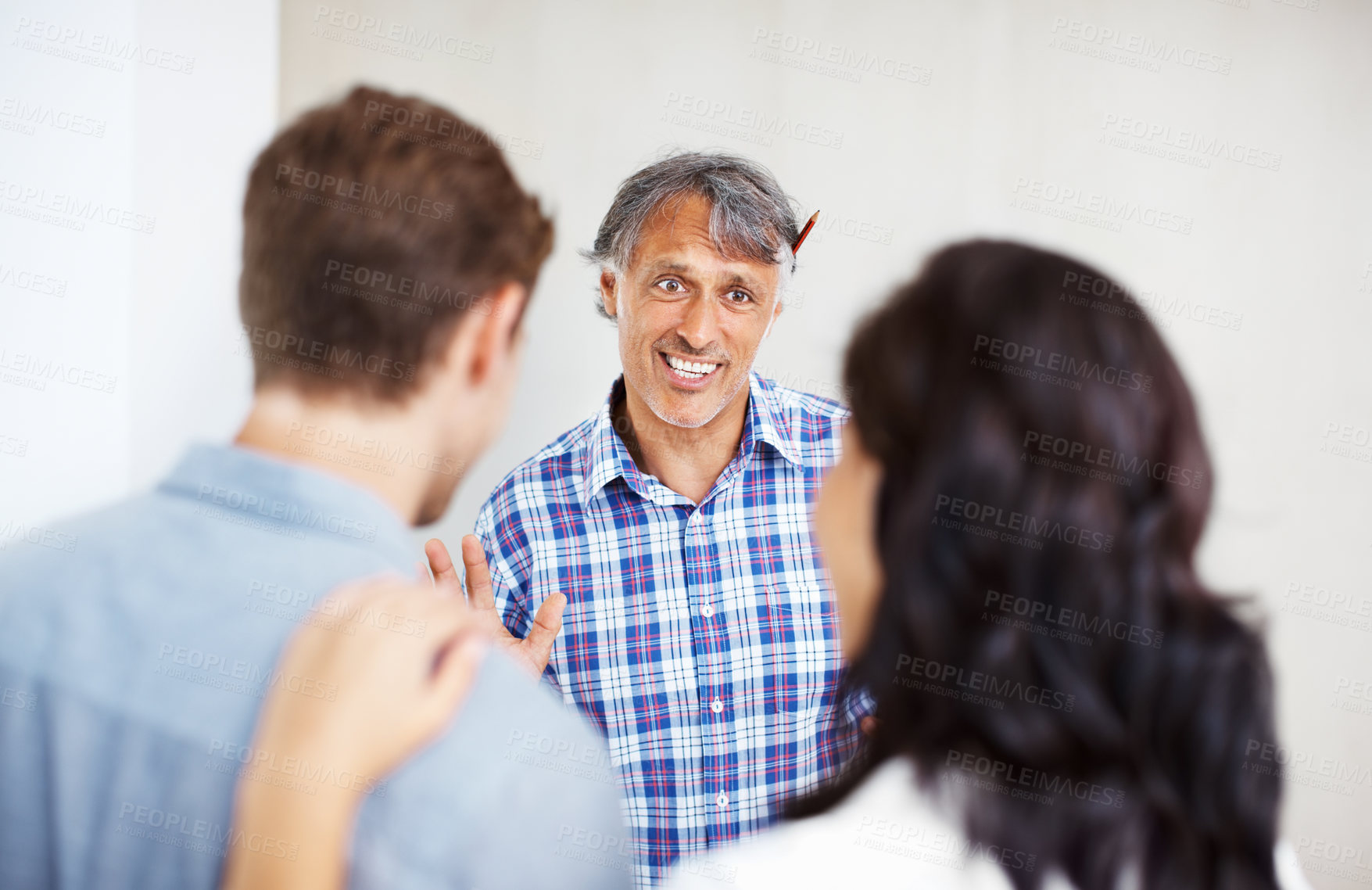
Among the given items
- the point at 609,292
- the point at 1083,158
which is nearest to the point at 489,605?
the point at 609,292

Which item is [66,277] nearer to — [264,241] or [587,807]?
[264,241]

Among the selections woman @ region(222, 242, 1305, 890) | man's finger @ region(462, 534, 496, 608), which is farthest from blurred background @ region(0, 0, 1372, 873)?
woman @ region(222, 242, 1305, 890)

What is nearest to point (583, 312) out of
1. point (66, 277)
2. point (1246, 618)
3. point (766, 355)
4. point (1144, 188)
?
point (766, 355)

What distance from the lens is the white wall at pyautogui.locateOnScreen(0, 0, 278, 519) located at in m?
1.23

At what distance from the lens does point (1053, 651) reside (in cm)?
80

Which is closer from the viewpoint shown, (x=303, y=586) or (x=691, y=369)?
(x=303, y=586)

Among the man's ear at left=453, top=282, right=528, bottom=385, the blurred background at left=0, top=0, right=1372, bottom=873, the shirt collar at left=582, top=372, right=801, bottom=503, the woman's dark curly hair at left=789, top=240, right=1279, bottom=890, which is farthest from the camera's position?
the blurred background at left=0, top=0, right=1372, bottom=873

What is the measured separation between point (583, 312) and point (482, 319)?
3.18ft

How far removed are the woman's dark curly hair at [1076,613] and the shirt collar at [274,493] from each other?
→ 1.78ft

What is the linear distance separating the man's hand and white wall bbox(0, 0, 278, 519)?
416mm

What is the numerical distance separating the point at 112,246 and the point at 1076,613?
141 centimetres

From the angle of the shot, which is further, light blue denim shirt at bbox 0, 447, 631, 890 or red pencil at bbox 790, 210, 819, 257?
red pencil at bbox 790, 210, 819, 257

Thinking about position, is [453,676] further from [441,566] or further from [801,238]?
[801,238]

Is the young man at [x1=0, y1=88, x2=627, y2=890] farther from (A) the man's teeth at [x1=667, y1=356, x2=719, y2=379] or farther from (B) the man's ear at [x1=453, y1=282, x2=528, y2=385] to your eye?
(A) the man's teeth at [x1=667, y1=356, x2=719, y2=379]
